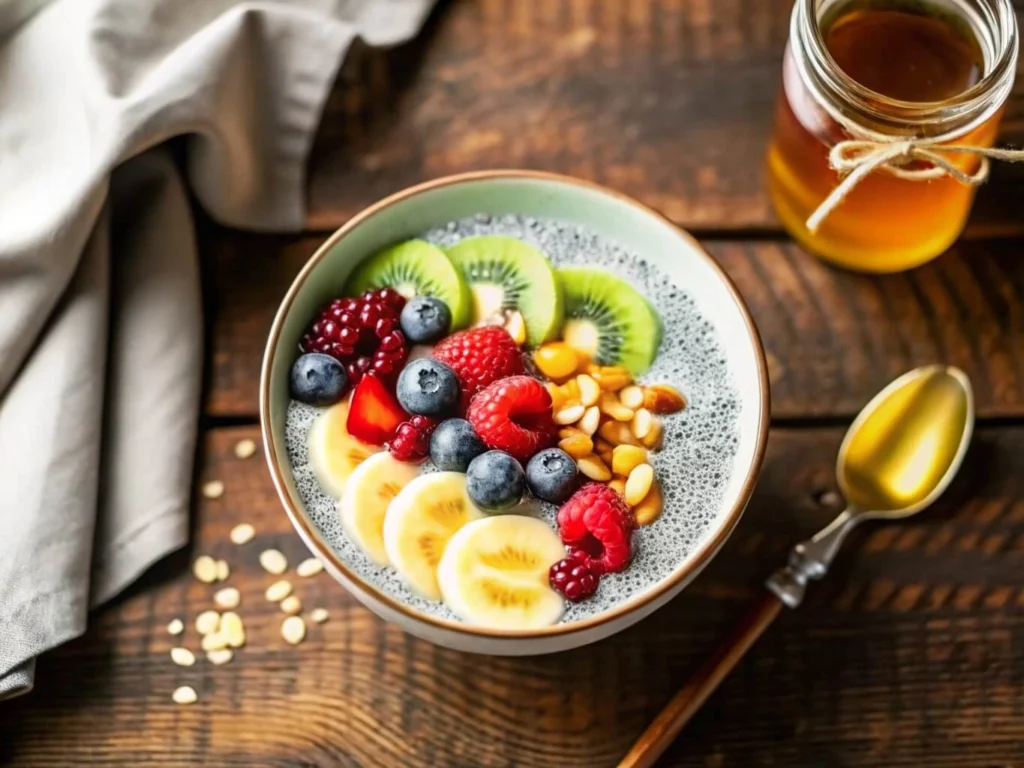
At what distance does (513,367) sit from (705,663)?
310mm

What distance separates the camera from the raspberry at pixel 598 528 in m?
0.92

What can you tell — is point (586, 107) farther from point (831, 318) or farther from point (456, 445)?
point (456, 445)

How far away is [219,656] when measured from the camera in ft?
3.50

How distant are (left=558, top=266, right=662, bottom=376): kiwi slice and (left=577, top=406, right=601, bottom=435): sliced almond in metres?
0.07

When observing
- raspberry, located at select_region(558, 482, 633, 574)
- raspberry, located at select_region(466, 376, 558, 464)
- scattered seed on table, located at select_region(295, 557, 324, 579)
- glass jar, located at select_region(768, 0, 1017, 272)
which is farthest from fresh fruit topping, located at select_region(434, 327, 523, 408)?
glass jar, located at select_region(768, 0, 1017, 272)

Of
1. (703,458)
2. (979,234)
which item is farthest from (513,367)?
(979,234)

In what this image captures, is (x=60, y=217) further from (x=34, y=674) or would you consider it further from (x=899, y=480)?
(x=899, y=480)

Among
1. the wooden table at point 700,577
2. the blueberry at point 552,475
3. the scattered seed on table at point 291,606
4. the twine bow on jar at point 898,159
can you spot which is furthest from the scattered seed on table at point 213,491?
the twine bow on jar at point 898,159

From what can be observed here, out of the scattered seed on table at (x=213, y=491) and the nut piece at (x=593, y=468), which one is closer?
the nut piece at (x=593, y=468)

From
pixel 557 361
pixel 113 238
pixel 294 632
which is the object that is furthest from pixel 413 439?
pixel 113 238

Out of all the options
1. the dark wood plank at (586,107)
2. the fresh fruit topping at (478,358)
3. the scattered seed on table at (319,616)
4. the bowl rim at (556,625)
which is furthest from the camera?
the dark wood plank at (586,107)

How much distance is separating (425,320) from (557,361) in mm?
114

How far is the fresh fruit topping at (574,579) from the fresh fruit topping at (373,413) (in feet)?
0.57

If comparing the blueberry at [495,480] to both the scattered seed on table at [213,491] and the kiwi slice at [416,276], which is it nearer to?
the kiwi slice at [416,276]
